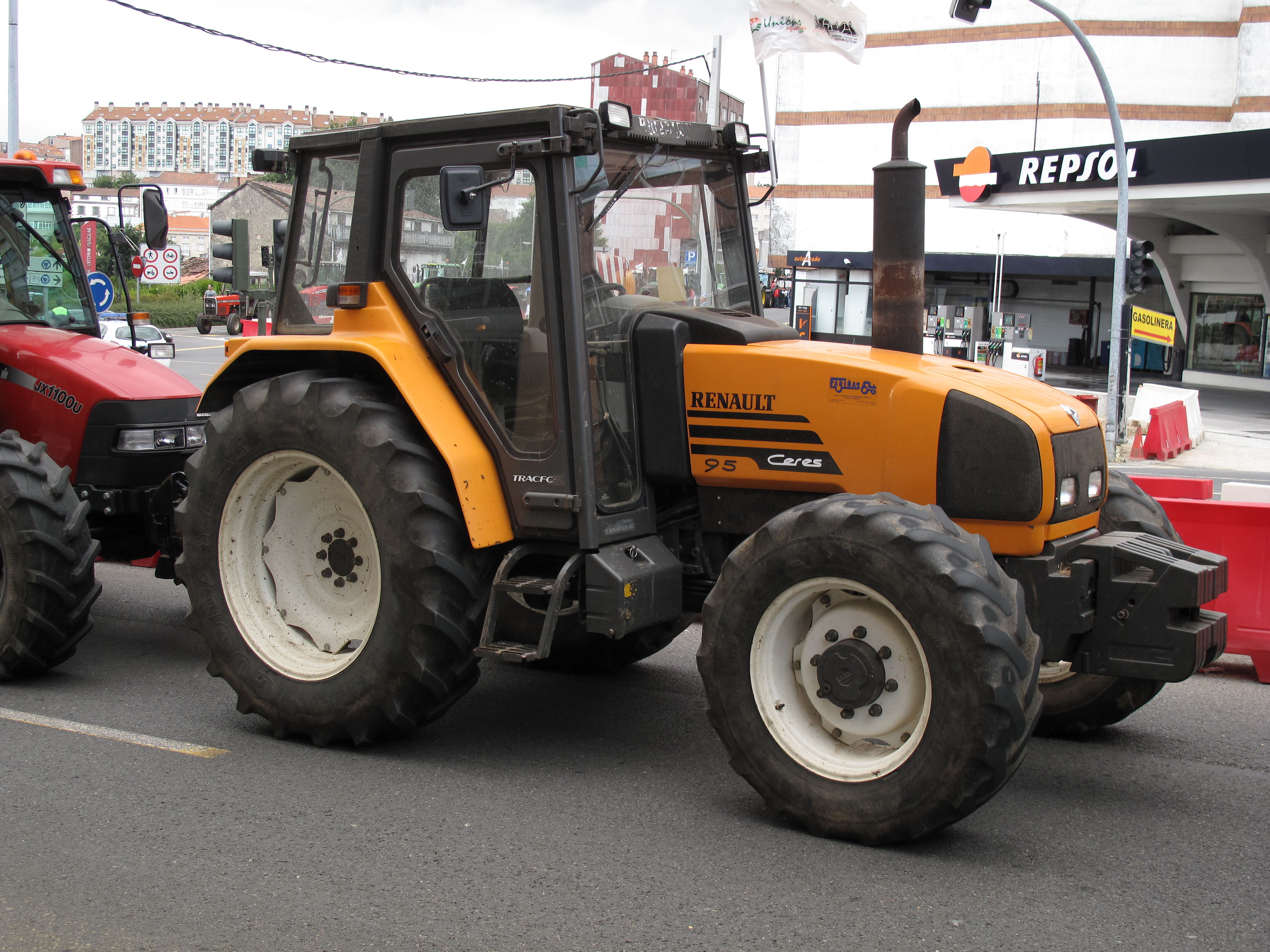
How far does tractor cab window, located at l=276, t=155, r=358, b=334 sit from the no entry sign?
1487cm

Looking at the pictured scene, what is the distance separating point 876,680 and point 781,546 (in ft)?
1.95

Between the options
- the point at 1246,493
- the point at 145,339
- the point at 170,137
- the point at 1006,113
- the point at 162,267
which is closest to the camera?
the point at 1246,493

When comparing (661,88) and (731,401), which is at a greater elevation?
(661,88)

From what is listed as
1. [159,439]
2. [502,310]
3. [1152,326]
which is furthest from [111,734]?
[1152,326]

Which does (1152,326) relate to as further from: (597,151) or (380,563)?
(380,563)

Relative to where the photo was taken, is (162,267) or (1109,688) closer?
(1109,688)

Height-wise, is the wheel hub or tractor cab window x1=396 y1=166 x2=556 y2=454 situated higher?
tractor cab window x1=396 y1=166 x2=556 y2=454

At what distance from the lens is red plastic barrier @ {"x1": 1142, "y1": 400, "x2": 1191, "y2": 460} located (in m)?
18.5

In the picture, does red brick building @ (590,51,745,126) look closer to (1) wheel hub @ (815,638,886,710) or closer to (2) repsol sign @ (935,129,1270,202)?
(2) repsol sign @ (935,129,1270,202)

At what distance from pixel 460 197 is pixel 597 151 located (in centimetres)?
58

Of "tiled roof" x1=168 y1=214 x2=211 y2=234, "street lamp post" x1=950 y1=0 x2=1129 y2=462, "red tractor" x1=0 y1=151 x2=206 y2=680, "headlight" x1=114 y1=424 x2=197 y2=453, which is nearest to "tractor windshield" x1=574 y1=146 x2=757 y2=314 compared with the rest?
"headlight" x1=114 y1=424 x2=197 y2=453

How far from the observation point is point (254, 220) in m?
81.1

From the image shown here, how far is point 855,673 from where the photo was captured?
14.2ft

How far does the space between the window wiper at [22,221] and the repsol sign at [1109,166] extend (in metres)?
21.7
